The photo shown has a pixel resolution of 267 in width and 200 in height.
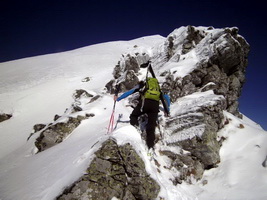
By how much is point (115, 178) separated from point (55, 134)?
5721mm

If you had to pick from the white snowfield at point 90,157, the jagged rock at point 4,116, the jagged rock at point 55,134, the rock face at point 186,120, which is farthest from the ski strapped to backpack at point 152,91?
the jagged rock at point 4,116

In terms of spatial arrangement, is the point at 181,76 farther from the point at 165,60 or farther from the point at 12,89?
the point at 12,89

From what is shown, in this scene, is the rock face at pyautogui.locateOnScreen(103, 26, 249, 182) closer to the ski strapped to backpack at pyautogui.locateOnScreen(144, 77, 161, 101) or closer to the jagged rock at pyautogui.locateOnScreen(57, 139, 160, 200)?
the jagged rock at pyautogui.locateOnScreen(57, 139, 160, 200)

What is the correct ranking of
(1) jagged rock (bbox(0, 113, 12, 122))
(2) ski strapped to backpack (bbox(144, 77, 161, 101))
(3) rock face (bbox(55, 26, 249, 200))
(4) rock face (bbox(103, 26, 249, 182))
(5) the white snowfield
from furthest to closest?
(1) jagged rock (bbox(0, 113, 12, 122)) → (4) rock face (bbox(103, 26, 249, 182)) → (2) ski strapped to backpack (bbox(144, 77, 161, 101)) → (5) the white snowfield → (3) rock face (bbox(55, 26, 249, 200))

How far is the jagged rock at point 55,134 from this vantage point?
7.99m

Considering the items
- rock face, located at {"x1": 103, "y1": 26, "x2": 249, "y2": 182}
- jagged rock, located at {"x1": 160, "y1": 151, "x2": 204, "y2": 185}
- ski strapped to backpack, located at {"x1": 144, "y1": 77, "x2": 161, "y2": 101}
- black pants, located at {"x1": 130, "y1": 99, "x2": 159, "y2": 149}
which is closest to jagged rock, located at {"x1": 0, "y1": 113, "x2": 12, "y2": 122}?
rock face, located at {"x1": 103, "y1": 26, "x2": 249, "y2": 182}

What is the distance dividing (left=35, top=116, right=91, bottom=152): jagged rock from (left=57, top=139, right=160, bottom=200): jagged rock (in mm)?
5036

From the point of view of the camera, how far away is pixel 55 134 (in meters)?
8.23

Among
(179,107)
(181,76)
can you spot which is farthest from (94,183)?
(181,76)

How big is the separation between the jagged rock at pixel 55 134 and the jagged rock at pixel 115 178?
16.5 feet

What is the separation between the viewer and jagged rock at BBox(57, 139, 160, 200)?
3523mm

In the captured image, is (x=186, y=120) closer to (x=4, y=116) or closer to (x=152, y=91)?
(x=152, y=91)

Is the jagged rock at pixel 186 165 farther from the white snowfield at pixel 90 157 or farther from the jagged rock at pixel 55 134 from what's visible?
the jagged rock at pixel 55 134

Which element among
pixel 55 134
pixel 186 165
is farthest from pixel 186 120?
pixel 55 134
